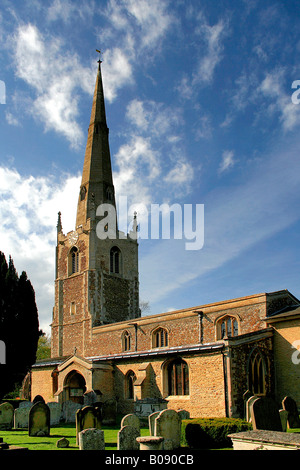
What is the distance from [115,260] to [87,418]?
23242 millimetres

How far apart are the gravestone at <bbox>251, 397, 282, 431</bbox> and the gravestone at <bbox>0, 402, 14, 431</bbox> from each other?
499 inches

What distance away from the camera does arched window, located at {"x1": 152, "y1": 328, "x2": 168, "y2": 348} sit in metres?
27.1

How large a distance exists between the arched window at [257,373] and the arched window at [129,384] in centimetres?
765

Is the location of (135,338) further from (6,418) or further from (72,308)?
(6,418)

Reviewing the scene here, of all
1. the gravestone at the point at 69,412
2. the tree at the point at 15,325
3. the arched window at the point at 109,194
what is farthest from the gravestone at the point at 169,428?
the arched window at the point at 109,194

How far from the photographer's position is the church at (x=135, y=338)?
19.7m

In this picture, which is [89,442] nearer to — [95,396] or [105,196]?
[95,396]

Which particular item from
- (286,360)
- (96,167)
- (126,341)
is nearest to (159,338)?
(126,341)

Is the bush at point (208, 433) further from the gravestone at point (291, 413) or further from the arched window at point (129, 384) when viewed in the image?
the arched window at point (129, 384)

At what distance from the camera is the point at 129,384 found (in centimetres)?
2484

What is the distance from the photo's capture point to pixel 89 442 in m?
10.5

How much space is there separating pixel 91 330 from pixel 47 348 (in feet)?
86.9
